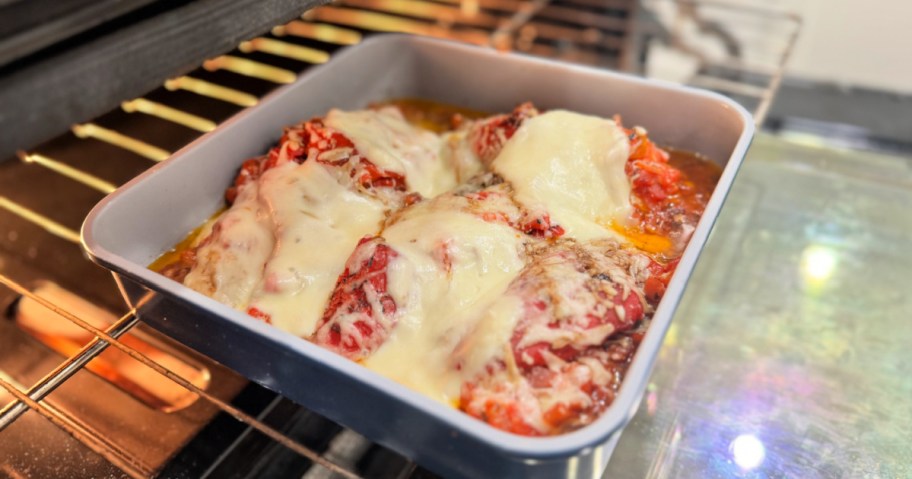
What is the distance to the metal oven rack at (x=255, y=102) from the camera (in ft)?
3.93

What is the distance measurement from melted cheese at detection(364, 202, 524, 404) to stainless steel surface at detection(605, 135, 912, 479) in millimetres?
460

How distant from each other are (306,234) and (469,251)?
0.34 m

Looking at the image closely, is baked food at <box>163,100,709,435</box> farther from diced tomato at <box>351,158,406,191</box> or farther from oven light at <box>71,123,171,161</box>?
oven light at <box>71,123,171,161</box>

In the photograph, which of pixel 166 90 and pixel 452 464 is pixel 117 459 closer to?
pixel 452 464

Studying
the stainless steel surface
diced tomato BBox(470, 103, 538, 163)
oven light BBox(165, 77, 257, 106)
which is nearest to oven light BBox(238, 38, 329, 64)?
oven light BBox(165, 77, 257, 106)

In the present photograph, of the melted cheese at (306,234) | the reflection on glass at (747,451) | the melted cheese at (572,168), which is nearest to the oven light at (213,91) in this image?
the melted cheese at (306,234)

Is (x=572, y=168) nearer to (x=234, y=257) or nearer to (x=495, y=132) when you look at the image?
(x=495, y=132)

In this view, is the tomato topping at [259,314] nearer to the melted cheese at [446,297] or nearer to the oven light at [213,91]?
the melted cheese at [446,297]

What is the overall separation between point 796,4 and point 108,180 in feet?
11.0

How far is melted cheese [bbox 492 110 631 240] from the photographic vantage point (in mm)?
1477

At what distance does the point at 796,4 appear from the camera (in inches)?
140

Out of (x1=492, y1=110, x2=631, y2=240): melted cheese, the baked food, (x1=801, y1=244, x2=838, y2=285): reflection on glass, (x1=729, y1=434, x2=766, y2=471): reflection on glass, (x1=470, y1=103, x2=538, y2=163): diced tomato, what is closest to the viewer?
the baked food

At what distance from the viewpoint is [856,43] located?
356 cm

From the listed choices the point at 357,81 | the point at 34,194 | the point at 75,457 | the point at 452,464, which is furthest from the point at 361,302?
the point at 34,194
